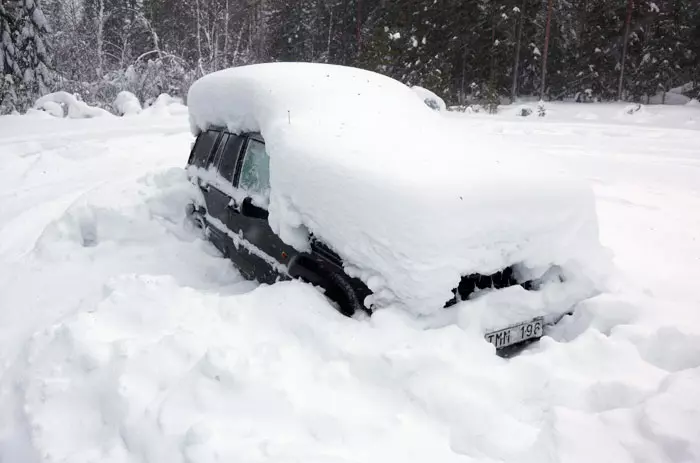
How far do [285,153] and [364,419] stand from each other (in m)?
2.07

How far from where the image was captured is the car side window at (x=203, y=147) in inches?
212

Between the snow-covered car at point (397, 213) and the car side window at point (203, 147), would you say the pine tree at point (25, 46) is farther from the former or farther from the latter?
the snow-covered car at point (397, 213)

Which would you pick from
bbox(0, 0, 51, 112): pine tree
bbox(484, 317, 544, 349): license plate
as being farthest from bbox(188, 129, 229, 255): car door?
bbox(0, 0, 51, 112): pine tree

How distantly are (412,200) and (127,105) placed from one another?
16.5 metres

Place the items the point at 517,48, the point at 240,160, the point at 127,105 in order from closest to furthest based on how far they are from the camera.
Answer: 1. the point at 240,160
2. the point at 127,105
3. the point at 517,48

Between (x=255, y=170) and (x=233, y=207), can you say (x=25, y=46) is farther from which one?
(x=255, y=170)

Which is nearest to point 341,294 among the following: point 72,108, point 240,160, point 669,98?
point 240,160

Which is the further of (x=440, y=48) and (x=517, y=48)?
(x=440, y=48)

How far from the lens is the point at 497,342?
3.38m

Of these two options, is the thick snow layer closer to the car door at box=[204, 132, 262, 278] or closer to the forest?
the car door at box=[204, 132, 262, 278]

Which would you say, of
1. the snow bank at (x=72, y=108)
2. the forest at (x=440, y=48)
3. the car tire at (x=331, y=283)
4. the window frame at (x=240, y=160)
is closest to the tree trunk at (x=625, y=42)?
the forest at (x=440, y=48)

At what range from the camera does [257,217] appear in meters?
4.35

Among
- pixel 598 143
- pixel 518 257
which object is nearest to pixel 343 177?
pixel 518 257

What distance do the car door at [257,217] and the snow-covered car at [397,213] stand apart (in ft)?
0.05
